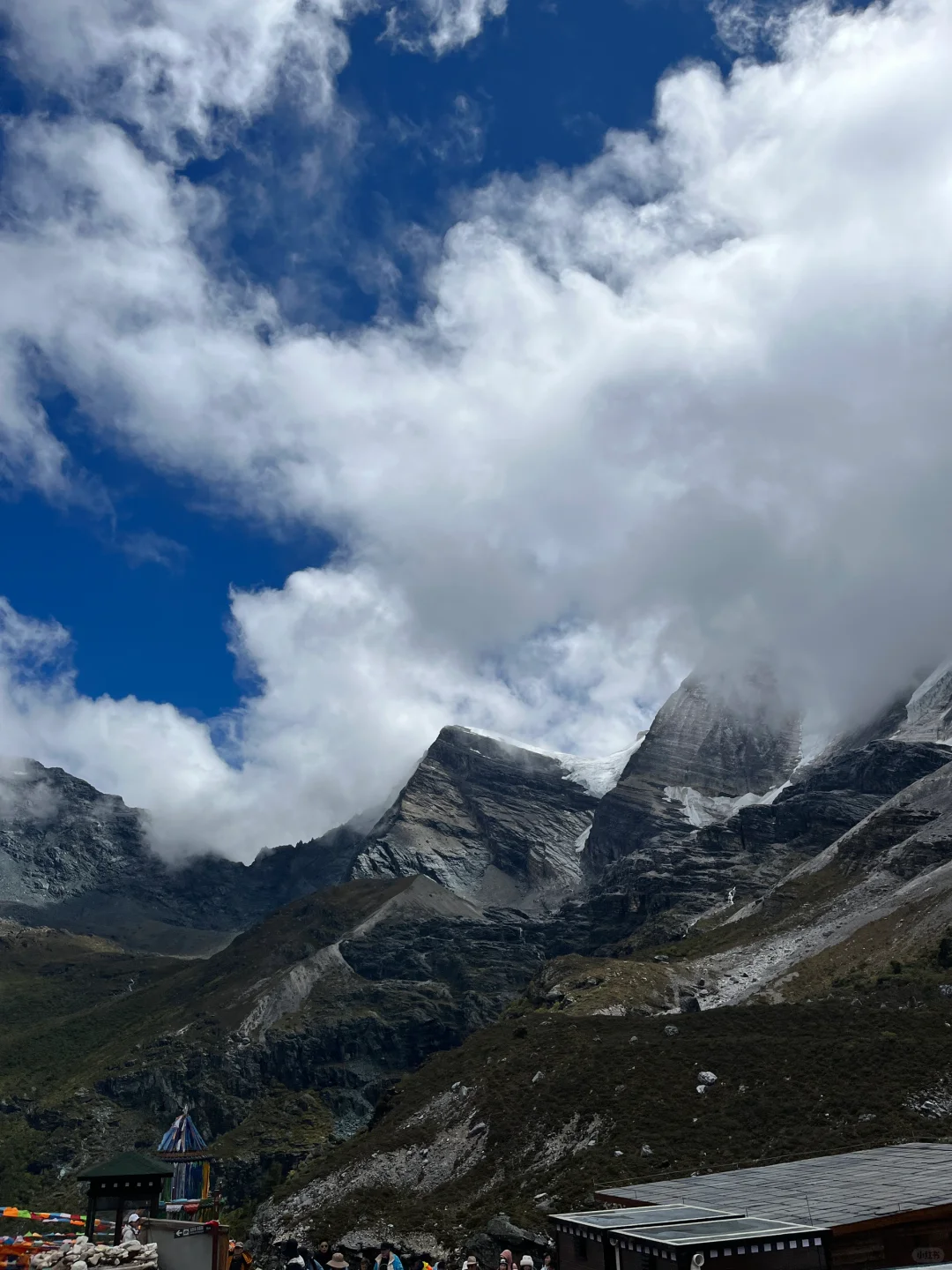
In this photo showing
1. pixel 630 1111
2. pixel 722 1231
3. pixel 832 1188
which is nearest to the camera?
pixel 722 1231

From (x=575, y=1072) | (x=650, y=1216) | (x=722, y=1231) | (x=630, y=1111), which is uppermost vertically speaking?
(x=575, y=1072)

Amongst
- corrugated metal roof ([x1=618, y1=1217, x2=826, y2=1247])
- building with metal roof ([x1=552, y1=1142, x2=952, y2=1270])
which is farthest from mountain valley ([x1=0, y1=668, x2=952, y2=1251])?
corrugated metal roof ([x1=618, y1=1217, x2=826, y2=1247])

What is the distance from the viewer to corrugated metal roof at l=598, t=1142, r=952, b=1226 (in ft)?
88.7

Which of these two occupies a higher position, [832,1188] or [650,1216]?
[832,1188]

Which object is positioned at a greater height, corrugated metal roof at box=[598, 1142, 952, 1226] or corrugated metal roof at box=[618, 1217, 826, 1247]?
corrugated metal roof at box=[598, 1142, 952, 1226]

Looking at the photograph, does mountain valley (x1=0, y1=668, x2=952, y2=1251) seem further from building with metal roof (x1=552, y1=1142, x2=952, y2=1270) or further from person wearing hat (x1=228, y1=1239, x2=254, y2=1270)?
building with metal roof (x1=552, y1=1142, x2=952, y2=1270)

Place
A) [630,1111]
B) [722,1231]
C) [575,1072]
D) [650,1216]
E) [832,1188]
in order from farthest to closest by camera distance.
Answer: [575,1072]
[630,1111]
[832,1188]
[650,1216]
[722,1231]

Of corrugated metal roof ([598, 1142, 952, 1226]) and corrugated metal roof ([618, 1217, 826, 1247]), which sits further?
corrugated metal roof ([598, 1142, 952, 1226])

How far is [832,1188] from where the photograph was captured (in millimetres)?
30547

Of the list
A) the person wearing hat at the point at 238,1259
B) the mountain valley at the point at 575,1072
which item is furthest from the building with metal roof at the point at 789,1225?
the mountain valley at the point at 575,1072

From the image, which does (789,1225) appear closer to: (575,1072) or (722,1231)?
(722,1231)

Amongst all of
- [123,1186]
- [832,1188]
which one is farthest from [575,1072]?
[123,1186]

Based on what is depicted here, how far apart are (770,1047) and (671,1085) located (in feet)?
29.6

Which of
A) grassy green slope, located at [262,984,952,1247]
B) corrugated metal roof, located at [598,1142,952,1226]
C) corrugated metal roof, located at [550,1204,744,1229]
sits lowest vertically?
corrugated metal roof, located at [550,1204,744,1229]
